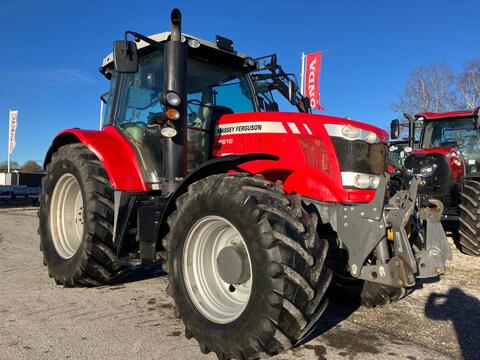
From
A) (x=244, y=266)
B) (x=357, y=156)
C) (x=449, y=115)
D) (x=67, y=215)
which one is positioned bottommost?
Answer: (x=244, y=266)

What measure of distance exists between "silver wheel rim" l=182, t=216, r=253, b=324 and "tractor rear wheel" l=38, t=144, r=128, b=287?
129cm

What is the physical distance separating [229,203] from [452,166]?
6.79 m

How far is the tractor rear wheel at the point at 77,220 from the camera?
13.3 feet

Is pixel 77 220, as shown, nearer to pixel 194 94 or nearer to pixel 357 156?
pixel 194 94

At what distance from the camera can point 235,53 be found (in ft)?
14.4

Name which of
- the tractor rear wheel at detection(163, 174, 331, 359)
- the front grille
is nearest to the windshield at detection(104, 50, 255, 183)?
the tractor rear wheel at detection(163, 174, 331, 359)

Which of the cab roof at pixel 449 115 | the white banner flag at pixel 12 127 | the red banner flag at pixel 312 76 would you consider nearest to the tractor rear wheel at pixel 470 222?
the cab roof at pixel 449 115

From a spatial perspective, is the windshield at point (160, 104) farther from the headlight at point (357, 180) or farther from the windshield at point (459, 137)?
the windshield at point (459, 137)

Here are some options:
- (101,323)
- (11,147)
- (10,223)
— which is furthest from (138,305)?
(11,147)

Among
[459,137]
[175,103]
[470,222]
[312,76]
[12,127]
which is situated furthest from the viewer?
[12,127]

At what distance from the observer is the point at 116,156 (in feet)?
13.8

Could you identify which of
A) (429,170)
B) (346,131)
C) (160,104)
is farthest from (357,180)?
(429,170)

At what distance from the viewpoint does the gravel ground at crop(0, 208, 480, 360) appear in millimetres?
2920

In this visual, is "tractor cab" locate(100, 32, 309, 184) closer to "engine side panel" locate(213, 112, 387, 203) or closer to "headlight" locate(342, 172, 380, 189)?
"engine side panel" locate(213, 112, 387, 203)
